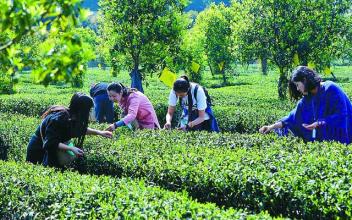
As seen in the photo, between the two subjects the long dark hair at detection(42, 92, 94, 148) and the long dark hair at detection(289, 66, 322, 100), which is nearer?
the long dark hair at detection(42, 92, 94, 148)

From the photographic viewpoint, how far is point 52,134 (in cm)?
620

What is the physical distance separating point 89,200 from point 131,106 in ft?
12.2

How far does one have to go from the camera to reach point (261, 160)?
5.50 m

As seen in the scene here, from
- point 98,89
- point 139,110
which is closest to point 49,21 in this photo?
point 139,110

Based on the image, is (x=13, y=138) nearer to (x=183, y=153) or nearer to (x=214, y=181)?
(x=183, y=153)

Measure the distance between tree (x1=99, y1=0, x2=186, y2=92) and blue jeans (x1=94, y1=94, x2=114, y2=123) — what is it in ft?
16.1

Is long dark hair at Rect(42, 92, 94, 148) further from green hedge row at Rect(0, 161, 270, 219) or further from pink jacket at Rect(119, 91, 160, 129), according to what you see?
pink jacket at Rect(119, 91, 160, 129)

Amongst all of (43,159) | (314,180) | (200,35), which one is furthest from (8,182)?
(200,35)

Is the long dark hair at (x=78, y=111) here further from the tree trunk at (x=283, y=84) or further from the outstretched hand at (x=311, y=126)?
the tree trunk at (x=283, y=84)

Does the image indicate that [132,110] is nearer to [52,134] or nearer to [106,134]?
[106,134]

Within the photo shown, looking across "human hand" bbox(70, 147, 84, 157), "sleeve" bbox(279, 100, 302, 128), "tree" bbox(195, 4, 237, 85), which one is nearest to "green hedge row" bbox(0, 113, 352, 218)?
"human hand" bbox(70, 147, 84, 157)

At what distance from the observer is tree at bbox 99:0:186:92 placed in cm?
1475

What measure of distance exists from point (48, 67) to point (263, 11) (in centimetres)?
1351

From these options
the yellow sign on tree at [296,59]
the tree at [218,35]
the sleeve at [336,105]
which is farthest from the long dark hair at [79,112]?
the tree at [218,35]
